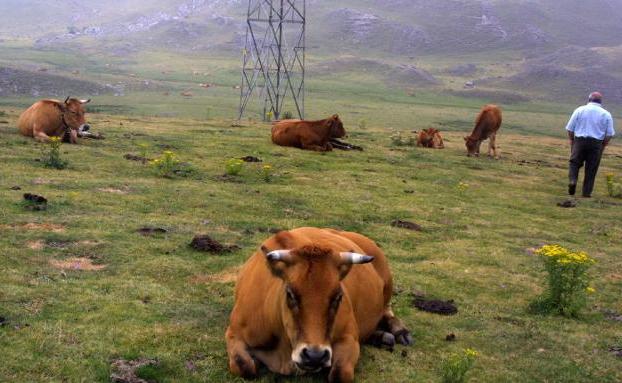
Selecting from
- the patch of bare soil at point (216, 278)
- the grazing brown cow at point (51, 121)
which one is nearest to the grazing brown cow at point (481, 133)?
the grazing brown cow at point (51, 121)

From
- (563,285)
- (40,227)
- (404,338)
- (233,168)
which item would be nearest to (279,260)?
(404,338)

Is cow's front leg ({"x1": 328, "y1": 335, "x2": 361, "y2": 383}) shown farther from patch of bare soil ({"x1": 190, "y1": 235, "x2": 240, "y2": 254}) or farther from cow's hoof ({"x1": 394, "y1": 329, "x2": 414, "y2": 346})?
patch of bare soil ({"x1": 190, "y1": 235, "x2": 240, "y2": 254})

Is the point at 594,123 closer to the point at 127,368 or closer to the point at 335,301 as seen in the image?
the point at 335,301

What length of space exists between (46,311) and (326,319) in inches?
131

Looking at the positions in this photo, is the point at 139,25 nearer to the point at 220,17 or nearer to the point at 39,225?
the point at 220,17

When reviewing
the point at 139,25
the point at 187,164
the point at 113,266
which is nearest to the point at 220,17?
the point at 139,25

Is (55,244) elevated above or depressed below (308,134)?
below

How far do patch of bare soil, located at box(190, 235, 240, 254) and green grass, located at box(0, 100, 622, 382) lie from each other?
0.15m

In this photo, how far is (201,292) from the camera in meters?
8.57

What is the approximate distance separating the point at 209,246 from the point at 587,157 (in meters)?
11.4

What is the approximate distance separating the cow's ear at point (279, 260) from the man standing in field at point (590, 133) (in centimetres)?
1385

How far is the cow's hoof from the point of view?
7.39 meters

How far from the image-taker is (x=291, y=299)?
557 centimetres

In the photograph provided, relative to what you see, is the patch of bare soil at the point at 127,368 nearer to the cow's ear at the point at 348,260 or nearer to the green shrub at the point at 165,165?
the cow's ear at the point at 348,260
